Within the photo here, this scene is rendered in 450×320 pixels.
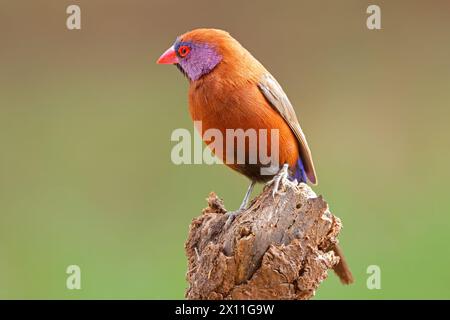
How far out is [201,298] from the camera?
3113 mm

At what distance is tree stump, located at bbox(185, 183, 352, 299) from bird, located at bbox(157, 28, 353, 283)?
0.49m

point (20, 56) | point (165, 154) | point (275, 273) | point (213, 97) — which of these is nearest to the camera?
point (275, 273)

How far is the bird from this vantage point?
3.70m

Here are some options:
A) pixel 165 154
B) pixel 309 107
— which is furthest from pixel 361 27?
pixel 165 154

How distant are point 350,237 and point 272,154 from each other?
277 cm

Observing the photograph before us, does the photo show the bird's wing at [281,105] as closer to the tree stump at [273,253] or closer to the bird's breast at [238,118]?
the bird's breast at [238,118]

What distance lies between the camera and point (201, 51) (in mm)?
3889

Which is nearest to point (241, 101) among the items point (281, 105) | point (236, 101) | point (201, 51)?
point (236, 101)

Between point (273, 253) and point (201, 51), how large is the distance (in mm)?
1261

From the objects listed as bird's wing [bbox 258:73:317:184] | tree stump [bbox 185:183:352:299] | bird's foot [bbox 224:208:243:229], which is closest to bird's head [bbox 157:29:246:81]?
bird's wing [bbox 258:73:317:184]

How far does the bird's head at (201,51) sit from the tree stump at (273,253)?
893mm

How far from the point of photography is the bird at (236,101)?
370 centimetres
